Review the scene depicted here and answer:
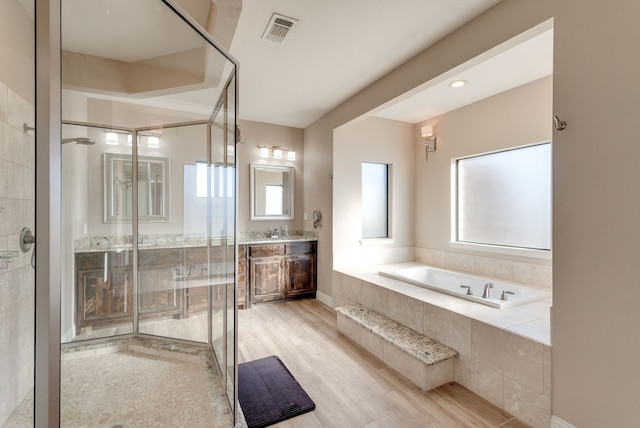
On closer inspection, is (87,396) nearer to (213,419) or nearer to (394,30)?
(213,419)

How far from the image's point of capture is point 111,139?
2.60 meters

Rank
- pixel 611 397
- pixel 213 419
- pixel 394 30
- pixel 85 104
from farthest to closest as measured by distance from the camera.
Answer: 1. pixel 394 30
2. pixel 85 104
3. pixel 213 419
4. pixel 611 397

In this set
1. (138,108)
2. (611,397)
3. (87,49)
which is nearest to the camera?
(611,397)

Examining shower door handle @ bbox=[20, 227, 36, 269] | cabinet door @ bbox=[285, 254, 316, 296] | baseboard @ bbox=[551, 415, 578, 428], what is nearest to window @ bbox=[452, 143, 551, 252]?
baseboard @ bbox=[551, 415, 578, 428]

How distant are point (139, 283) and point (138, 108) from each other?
1660mm

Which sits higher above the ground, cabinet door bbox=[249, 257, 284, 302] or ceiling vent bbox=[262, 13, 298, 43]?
ceiling vent bbox=[262, 13, 298, 43]

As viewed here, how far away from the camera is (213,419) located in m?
1.72

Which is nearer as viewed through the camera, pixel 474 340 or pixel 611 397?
pixel 611 397

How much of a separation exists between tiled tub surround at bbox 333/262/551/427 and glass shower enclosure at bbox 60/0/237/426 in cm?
157

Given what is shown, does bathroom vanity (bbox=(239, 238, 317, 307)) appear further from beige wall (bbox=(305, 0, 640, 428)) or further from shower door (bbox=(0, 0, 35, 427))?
beige wall (bbox=(305, 0, 640, 428))

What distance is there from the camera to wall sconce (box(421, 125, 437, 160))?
3.91 m

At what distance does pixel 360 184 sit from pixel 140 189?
2.62 metres

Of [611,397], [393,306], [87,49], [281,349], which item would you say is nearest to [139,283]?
[281,349]

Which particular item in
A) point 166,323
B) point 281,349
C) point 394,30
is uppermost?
point 394,30
